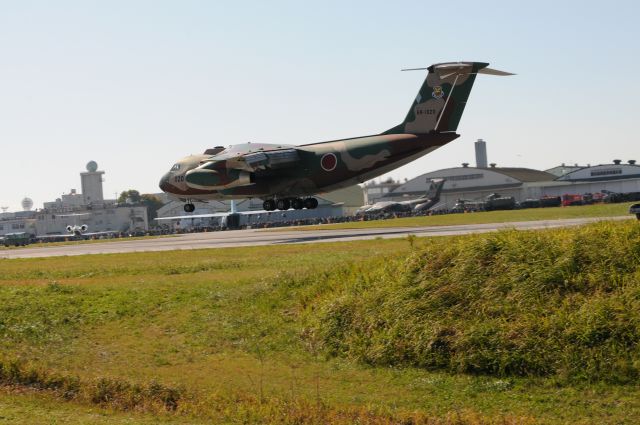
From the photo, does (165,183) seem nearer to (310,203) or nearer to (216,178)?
(216,178)

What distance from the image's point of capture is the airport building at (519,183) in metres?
137

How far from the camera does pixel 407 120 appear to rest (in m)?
54.7

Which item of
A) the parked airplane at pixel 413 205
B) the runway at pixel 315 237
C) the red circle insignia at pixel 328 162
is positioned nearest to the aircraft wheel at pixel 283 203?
the runway at pixel 315 237

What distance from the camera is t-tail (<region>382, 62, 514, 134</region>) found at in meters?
53.6

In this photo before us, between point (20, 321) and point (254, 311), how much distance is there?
7.02 m

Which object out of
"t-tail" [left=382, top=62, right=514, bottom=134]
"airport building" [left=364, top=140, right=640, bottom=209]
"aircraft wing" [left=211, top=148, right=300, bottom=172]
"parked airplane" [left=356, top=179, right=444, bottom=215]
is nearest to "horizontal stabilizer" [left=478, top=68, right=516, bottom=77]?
"t-tail" [left=382, top=62, right=514, bottom=134]

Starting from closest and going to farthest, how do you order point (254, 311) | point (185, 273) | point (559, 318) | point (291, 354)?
point (559, 318) < point (291, 354) < point (254, 311) < point (185, 273)

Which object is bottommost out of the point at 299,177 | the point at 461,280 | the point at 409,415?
the point at 409,415

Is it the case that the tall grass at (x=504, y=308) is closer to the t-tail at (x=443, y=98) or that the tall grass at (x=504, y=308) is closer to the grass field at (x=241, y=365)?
the grass field at (x=241, y=365)

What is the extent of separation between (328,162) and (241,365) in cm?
3626

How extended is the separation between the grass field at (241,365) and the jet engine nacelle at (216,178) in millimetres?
25403

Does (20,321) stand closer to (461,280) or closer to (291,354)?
(291,354)

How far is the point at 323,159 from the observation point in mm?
56625

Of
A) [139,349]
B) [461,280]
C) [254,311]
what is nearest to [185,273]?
[254,311]
